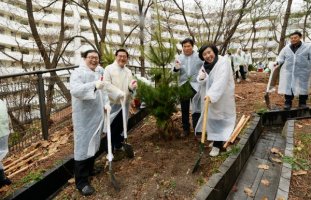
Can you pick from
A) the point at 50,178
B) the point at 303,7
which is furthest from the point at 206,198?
the point at 303,7

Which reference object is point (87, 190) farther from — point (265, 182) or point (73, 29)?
point (73, 29)

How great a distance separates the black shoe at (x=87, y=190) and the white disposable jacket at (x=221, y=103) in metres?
1.97

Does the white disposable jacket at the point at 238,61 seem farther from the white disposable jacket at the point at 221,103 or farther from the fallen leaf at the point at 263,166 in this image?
the fallen leaf at the point at 263,166

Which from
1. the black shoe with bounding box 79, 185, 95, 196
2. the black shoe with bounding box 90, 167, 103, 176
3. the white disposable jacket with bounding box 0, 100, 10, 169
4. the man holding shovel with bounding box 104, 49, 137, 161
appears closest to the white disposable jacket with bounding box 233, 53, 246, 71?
the man holding shovel with bounding box 104, 49, 137, 161

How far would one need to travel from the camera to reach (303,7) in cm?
1220

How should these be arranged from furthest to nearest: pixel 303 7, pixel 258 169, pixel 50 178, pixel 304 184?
pixel 303 7
pixel 258 169
pixel 50 178
pixel 304 184

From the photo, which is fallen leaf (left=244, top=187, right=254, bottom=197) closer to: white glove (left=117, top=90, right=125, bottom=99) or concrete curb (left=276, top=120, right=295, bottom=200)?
concrete curb (left=276, top=120, right=295, bottom=200)

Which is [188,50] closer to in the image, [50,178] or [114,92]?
[114,92]

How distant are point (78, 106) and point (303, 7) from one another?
40.5ft

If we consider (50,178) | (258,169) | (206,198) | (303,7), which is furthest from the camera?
(303,7)

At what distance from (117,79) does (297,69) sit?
449 cm

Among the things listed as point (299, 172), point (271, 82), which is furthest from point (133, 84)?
point (271, 82)

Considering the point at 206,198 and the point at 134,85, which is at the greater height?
the point at 134,85

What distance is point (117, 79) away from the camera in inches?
173
